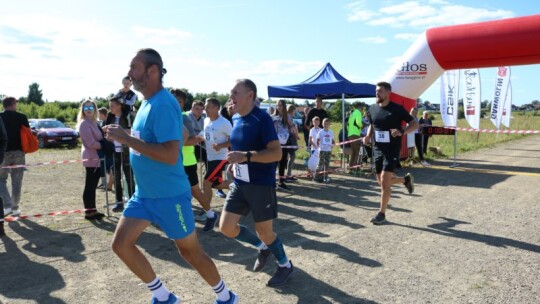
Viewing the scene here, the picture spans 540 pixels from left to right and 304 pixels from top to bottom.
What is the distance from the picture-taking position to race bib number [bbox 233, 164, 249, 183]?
12.7ft

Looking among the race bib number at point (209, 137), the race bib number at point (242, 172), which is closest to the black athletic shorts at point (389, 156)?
the race bib number at point (209, 137)

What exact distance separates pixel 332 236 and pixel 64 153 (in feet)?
52.0

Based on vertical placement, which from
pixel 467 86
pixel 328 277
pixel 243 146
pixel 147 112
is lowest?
pixel 328 277

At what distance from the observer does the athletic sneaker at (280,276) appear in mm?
3988

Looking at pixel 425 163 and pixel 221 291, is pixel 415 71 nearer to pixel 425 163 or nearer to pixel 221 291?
pixel 425 163

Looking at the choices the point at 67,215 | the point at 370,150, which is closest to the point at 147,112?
the point at 67,215

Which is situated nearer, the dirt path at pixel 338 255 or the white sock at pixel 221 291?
the white sock at pixel 221 291

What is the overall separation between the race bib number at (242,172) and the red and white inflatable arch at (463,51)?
8864 millimetres

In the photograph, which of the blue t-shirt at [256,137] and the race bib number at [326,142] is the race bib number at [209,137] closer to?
the blue t-shirt at [256,137]

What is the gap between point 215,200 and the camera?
7.95m

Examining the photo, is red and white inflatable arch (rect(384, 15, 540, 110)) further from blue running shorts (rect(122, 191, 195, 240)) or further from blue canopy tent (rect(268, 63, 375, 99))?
blue running shorts (rect(122, 191, 195, 240))

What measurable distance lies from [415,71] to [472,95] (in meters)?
9.42

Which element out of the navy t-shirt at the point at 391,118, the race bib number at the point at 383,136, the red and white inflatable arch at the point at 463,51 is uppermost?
the red and white inflatable arch at the point at 463,51

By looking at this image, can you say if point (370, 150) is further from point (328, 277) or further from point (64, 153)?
point (64, 153)
